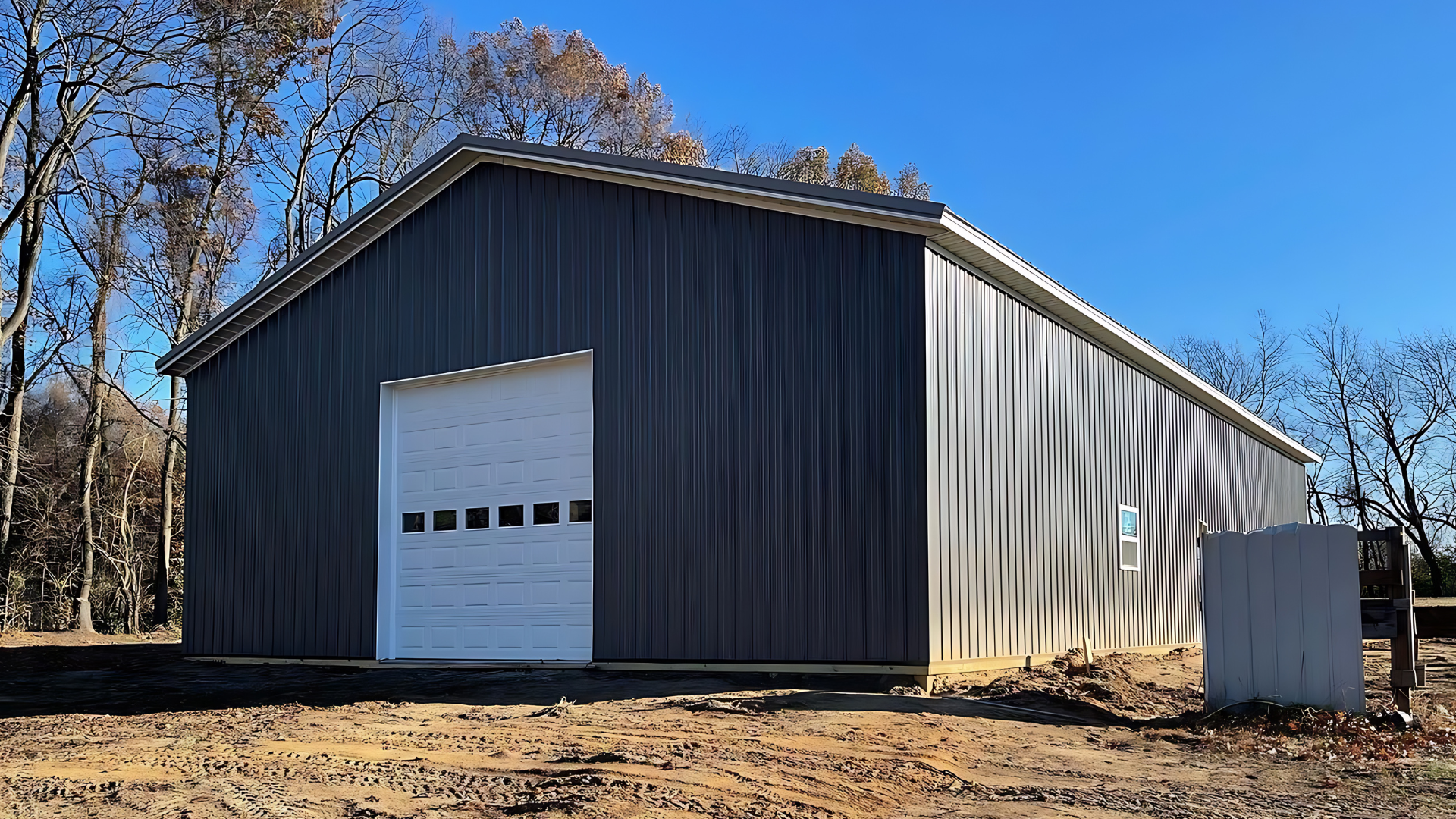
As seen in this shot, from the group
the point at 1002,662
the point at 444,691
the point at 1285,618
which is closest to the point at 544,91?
the point at 444,691

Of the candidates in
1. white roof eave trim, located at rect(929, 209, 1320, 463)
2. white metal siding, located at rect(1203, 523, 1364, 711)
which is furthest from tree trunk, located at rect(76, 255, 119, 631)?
white metal siding, located at rect(1203, 523, 1364, 711)

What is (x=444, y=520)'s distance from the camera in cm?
1289

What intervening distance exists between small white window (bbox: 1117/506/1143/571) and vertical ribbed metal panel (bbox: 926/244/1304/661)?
116 mm

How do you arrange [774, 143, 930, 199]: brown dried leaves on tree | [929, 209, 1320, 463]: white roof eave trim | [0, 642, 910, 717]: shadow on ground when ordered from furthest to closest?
1. [774, 143, 930, 199]: brown dried leaves on tree
2. [929, 209, 1320, 463]: white roof eave trim
3. [0, 642, 910, 717]: shadow on ground

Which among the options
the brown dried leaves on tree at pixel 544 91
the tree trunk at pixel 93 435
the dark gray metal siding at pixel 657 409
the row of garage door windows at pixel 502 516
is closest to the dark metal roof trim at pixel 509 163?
the dark gray metal siding at pixel 657 409

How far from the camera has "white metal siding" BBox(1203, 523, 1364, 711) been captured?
7605 mm

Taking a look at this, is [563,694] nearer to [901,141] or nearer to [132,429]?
[132,429]

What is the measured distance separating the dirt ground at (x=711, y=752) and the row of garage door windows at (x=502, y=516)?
1776 millimetres

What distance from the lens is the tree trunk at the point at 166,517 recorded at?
979 inches

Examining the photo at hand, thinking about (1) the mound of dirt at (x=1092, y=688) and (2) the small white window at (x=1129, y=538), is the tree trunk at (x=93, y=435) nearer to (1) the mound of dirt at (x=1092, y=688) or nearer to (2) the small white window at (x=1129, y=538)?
(2) the small white window at (x=1129, y=538)

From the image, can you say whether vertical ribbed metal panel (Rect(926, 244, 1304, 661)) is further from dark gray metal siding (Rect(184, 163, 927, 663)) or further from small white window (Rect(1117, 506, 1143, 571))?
dark gray metal siding (Rect(184, 163, 927, 663))

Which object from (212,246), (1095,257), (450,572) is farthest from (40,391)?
(1095,257)

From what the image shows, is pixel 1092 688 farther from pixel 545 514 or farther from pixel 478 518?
pixel 478 518

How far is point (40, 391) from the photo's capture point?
26594mm
